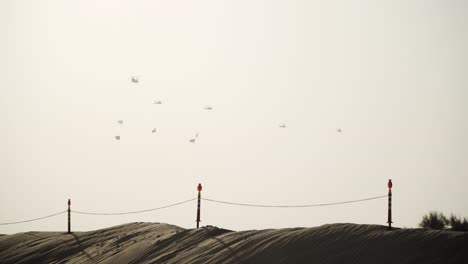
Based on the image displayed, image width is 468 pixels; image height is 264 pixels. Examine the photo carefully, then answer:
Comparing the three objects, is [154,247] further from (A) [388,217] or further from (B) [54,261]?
(A) [388,217]

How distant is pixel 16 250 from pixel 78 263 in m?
5.22

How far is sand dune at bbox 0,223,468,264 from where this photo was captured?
633 inches

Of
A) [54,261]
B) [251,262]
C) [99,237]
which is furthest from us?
[99,237]

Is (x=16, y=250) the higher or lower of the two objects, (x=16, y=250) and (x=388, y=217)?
the lower

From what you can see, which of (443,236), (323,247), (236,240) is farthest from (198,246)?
(443,236)

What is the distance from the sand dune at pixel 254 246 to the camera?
1608 centimetres

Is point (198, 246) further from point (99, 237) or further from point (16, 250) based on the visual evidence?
point (16, 250)

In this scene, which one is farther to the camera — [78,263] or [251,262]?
[78,263]

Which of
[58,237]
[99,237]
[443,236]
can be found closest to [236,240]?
[443,236]

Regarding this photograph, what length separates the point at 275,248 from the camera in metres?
18.0

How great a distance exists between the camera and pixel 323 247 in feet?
56.6

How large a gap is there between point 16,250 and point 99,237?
378cm

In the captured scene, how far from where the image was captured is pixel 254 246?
18.4 meters

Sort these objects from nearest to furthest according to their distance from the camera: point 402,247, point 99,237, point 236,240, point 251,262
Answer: point 402,247 < point 251,262 < point 236,240 < point 99,237
